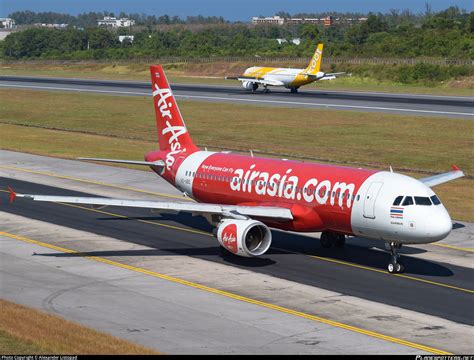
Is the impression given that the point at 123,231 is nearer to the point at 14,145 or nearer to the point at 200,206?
the point at 200,206

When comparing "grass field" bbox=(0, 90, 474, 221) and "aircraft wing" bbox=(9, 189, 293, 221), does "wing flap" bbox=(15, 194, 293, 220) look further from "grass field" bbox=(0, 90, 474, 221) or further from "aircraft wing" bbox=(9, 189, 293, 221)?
"grass field" bbox=(0, 90, 474, 221)

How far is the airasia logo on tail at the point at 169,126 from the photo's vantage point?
4988 centimetres

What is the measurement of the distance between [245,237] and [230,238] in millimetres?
672

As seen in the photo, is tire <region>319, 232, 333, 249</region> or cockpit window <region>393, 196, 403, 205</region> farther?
tire <region>319, 232, 333, 249</region>

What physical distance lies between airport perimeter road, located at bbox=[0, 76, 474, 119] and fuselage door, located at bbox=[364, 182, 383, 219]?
202ft

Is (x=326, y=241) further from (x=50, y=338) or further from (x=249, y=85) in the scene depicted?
(x=249, y=85)

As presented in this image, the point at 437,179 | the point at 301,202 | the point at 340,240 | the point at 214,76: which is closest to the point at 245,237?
the point at 301,202

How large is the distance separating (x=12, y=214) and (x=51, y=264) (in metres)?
12.6

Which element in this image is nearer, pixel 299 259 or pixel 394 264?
pixel 394 264

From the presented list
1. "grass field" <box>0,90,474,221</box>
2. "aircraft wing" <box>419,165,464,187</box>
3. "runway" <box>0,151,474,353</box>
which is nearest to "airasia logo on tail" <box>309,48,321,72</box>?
"grass field" <box>0,90,474,221</box>

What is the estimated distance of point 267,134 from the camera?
89.9 metres

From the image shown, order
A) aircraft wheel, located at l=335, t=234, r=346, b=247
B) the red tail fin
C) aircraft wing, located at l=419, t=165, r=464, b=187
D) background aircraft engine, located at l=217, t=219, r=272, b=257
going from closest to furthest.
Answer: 1. background aircraft engine, located at l=217, t=219, r=272, b=257
2. aircraft wheel, located at l=335, t=234, r=346, b=247
3. aircraft wing, located at l=419, t=165, r=464, b=187
4. the red tail fin

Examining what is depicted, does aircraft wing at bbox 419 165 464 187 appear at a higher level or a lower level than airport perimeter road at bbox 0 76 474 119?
higher

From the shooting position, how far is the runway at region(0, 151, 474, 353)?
32.2 meters
